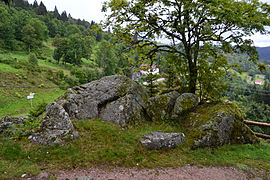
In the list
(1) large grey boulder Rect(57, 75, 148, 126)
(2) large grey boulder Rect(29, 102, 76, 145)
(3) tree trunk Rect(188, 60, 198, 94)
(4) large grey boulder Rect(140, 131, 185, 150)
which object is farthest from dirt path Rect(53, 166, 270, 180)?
(3) tree trunk Rect(188, 60, 198, 94)

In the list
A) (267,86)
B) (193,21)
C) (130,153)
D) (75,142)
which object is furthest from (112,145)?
(267,86)

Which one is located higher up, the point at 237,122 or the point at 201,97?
the point at 201,97

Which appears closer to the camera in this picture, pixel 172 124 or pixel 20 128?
pixel 20 128

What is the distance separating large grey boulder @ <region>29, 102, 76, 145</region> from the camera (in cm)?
603

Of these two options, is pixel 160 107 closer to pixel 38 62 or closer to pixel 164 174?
pixel 164 174

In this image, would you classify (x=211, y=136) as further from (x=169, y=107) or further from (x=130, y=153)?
(x=130, y=153)

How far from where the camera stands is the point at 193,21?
336 inches

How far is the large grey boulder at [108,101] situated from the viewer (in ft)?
26.8

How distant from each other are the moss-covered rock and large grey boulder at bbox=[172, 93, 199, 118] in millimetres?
361

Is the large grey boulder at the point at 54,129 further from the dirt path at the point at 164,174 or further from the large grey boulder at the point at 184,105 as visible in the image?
the large grey boulder at the point at 184,105

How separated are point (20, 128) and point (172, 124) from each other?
22.0ft

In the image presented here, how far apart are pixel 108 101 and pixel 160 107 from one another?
286cm

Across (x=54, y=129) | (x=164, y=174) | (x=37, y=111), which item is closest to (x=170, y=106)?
(x=164, y=174)

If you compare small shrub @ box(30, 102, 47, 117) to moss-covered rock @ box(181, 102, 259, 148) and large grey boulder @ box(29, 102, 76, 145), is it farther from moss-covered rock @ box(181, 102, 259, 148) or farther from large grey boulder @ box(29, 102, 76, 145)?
moss-covered rock @ box(181, 102, 259, 148)
